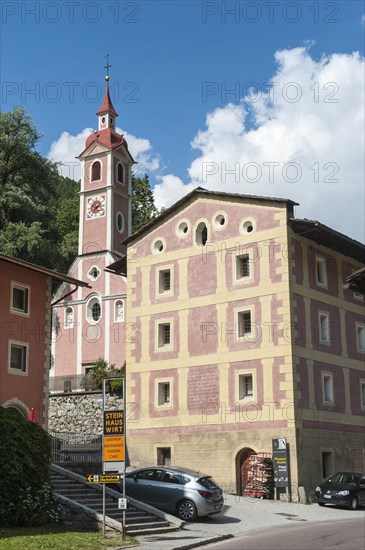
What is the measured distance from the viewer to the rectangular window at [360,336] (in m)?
40.7

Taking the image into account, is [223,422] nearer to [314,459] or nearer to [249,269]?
[314,459]

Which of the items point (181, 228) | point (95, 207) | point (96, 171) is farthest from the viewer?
point (96, 171)

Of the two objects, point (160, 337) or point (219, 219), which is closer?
point (219, 219)

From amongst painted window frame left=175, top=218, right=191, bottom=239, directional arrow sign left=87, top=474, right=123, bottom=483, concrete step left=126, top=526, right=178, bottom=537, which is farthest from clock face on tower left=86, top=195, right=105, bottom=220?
directional arrow sign left=87, top=474, right=123, bottom=483

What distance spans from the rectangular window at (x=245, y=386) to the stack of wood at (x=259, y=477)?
2.88 metres

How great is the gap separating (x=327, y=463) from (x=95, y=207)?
104ft

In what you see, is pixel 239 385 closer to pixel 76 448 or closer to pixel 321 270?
pixel 321 270

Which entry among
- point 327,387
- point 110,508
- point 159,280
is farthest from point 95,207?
point 110,508

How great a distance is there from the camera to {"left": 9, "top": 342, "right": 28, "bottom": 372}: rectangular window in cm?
3048

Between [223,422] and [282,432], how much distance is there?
3.21m

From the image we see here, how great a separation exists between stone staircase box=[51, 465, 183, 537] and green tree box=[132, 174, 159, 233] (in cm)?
4705

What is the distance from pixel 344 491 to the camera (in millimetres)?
30797

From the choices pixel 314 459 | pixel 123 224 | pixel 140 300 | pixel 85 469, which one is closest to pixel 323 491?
pixel 314 459

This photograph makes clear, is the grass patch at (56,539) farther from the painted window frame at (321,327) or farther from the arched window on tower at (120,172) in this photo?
the arched window on tower at (120,172)
